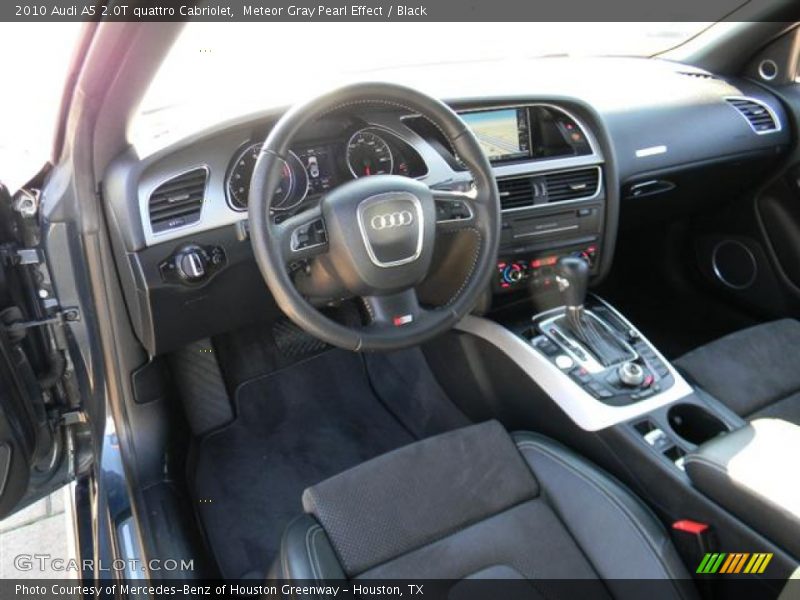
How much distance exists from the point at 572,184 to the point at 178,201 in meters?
1.14

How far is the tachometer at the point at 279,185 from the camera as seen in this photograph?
5.26ft

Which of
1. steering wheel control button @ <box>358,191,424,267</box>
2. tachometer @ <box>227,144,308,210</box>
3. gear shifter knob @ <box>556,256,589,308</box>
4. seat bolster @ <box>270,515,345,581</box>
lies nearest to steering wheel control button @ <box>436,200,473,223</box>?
steering wheel control button @ <box>358,191,424,267</box>

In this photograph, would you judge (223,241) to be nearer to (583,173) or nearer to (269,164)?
(269,164)

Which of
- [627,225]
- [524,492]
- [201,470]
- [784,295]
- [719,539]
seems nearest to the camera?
[719,539]

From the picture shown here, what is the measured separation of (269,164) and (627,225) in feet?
5.28

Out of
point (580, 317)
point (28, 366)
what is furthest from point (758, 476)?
point (28, 366)

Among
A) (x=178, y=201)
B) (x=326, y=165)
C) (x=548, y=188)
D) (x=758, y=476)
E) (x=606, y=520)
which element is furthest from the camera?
(x=548, y=188)

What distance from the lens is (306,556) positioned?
1341 millimetres

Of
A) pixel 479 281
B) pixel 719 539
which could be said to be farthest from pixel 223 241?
pixel 719 539

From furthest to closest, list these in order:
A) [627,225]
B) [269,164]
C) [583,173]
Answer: [627,225] < [583,173] < [269,164]

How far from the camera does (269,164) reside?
1299 mm

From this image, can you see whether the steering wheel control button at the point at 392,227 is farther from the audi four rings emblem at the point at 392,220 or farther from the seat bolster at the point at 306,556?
the seat bolster at the point at 306,556

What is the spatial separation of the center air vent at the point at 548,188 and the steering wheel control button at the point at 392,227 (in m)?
0.57

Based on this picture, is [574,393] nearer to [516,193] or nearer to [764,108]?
[516,193]
